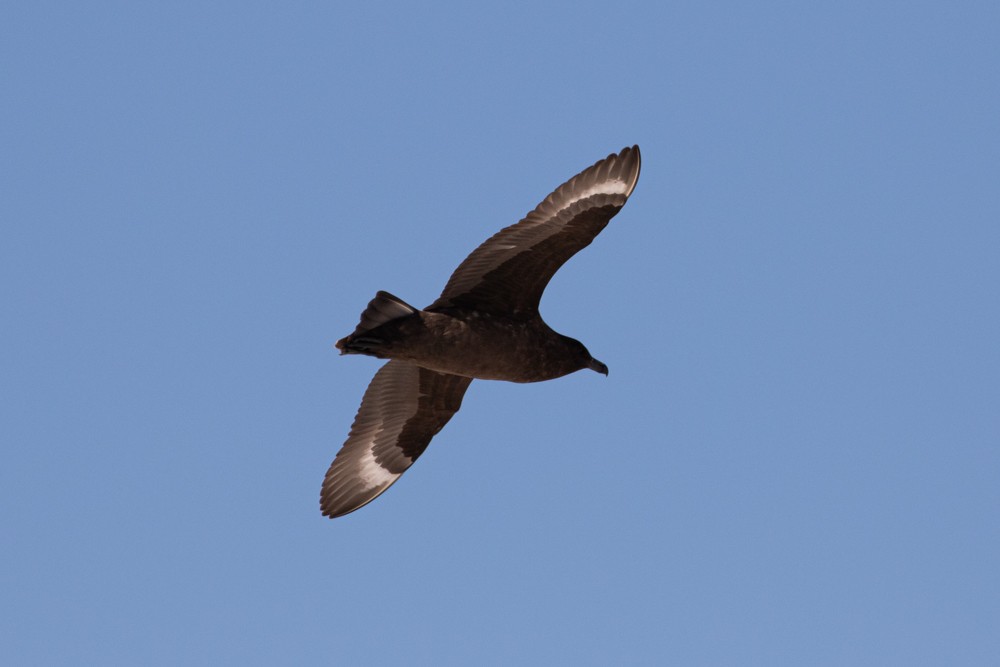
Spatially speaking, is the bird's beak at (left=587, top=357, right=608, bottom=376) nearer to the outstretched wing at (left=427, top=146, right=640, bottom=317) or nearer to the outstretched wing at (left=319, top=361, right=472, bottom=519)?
the outstretched wing at (left=427, top=146, right=640, bottom=317)

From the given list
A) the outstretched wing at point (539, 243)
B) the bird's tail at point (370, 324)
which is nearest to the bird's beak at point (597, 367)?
the outstretched wing at point (539, 243)

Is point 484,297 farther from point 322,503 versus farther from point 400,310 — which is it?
point 322,503

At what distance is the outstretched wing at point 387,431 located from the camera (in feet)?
34.1

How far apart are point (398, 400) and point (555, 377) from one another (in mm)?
1367

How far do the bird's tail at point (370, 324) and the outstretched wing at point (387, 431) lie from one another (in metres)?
1.41

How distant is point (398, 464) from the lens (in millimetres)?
10484

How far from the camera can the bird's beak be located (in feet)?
32.7

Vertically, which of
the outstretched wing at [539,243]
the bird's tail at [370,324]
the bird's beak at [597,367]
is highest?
the outstretched wing at [539,243]

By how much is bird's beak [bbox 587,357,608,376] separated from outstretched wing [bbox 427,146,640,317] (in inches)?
27.0

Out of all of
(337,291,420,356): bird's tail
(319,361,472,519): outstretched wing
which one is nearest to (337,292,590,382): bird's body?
(337,291,420,356): bird's tail

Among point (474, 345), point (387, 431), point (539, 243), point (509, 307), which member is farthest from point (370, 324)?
point (387, 431)

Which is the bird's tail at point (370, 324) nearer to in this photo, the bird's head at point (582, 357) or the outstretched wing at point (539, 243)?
the outstretched wing at point (539, 243)

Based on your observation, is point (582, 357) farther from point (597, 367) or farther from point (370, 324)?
point (370, 324)

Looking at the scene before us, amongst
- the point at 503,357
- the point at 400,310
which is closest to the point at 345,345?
the point at 400,310
